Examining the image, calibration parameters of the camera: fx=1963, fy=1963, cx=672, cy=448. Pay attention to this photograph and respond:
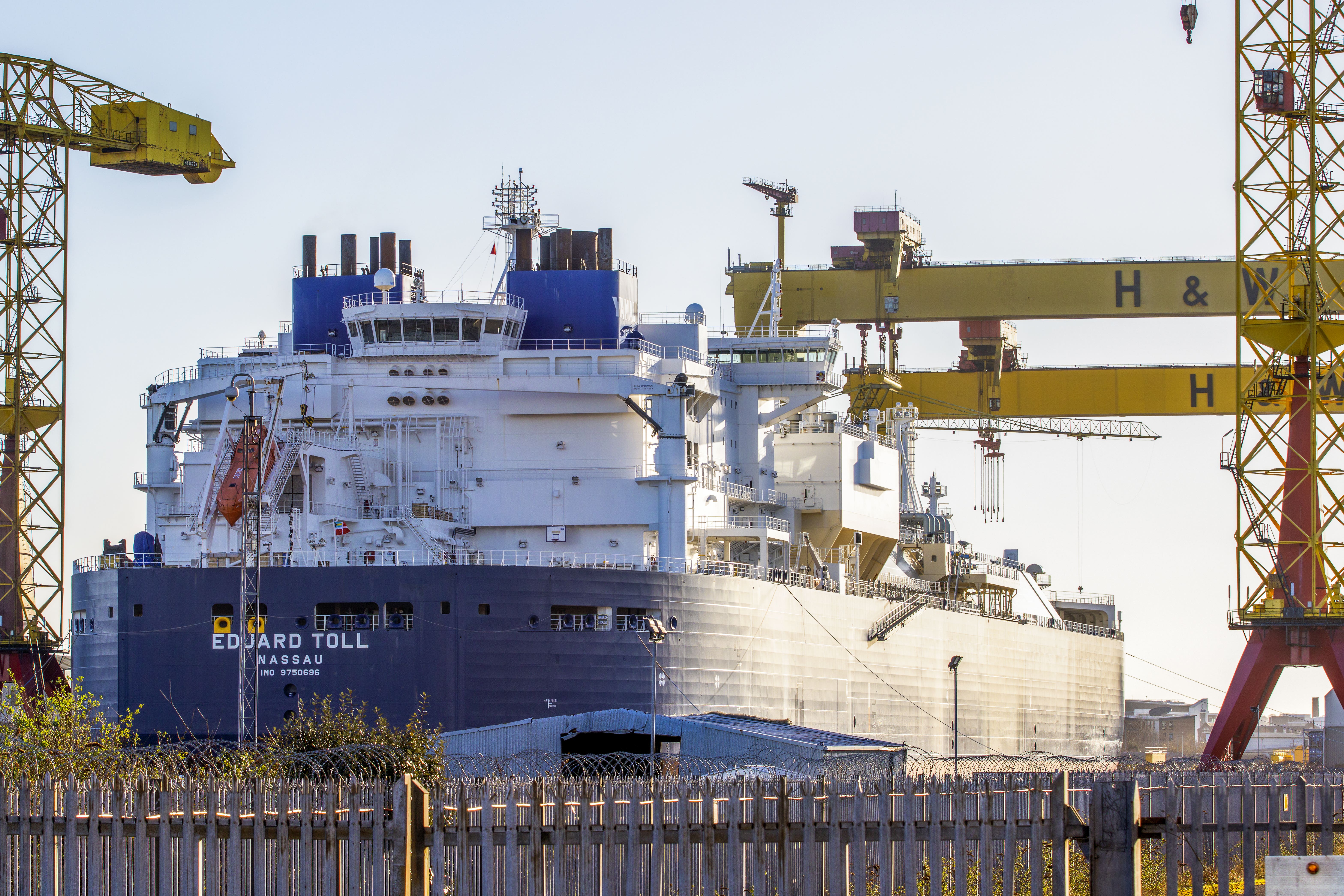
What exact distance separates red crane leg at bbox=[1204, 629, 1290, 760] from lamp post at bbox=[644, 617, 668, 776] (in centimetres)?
1125

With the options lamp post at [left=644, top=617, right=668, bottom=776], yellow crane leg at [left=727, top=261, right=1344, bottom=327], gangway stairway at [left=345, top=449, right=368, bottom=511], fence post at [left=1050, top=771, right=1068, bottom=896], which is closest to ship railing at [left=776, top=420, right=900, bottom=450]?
yellow crane leg at [left=727, top=261, right=1344, bottom=327]

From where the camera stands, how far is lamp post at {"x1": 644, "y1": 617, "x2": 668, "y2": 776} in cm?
3056

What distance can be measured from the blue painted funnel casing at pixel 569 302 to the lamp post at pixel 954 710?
11.0 m

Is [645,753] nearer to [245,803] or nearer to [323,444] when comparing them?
[323,444]

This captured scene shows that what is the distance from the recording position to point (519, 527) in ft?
139

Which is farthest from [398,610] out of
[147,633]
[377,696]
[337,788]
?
[337,788]

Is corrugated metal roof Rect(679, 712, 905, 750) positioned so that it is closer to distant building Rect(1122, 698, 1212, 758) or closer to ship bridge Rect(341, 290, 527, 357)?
ship bridge Rect(341, 290, 527, 357)

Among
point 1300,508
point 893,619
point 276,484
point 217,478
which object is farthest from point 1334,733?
point 217,478

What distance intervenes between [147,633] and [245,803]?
20009 millimetres

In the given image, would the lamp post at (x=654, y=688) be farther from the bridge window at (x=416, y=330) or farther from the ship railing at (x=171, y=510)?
the ship railing at (x=171, y=510)

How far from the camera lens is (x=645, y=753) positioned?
110 ft

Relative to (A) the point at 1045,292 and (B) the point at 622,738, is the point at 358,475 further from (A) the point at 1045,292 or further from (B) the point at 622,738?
(A) the point at 1045,292

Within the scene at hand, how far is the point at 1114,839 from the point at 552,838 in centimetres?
536

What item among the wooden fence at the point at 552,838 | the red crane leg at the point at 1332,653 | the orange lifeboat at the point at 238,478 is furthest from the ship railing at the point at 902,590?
the wooden fence at the point at 552,838
